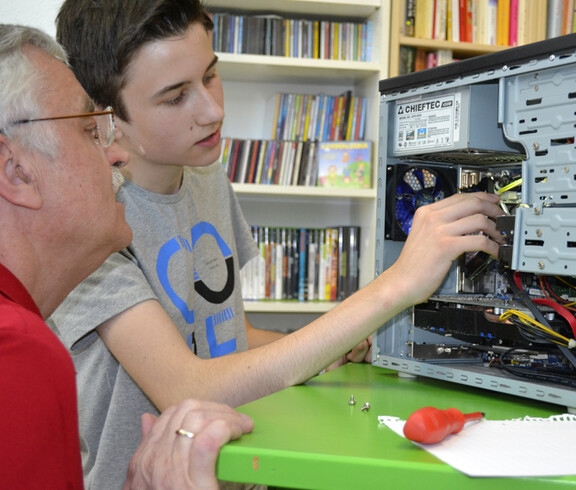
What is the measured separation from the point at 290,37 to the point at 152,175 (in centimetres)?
160

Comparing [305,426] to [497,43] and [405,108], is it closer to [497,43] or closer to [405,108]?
[405,108]

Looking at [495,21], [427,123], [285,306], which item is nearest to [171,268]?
[427,123]

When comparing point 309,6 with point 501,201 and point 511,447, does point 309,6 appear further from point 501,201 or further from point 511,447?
point 511,447

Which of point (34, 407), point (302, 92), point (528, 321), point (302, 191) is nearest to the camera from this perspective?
point (34, 407)

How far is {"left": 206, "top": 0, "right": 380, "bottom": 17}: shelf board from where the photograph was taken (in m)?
2.55

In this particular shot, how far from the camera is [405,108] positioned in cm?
110

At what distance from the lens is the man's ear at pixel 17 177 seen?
0.74m

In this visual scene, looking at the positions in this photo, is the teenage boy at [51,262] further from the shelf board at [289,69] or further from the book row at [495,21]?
the book row at [495,21]

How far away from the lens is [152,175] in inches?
48.6

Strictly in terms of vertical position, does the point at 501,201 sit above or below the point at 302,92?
below

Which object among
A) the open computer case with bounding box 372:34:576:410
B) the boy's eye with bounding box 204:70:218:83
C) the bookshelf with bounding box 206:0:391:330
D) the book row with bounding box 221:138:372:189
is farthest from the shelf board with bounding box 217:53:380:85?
the open computer case with bounding box 372:34:576:410

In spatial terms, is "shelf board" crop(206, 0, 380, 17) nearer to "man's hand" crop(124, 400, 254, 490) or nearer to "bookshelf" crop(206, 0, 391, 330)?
"bookshelf" crop(206, 0, 391, 330)

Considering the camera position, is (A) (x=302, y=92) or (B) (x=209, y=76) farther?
(A) (x=302, y=92)

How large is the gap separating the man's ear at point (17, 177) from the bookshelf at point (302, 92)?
1.80 metres
